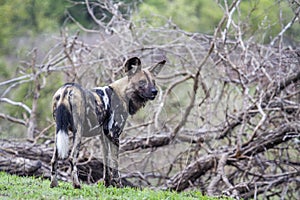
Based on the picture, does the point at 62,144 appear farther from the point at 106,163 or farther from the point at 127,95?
the point at 127,95

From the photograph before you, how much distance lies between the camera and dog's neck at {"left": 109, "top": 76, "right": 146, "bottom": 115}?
22.3 ft

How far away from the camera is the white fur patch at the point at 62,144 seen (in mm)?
5820

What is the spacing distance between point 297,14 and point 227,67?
208 centimetres

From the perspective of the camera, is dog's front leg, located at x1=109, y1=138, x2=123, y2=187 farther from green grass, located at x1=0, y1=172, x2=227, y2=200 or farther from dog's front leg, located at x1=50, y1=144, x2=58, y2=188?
dog's front leg, located at x1=50, y1=144, x2=58, y2=188

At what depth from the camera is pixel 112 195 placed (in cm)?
594

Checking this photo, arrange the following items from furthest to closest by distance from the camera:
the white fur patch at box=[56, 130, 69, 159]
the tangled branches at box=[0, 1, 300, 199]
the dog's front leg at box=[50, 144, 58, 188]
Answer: the tangled branches at box=[0, 1, 300, 199] < the dog's front leg at box=[50, 144, 58, 188] < the white fur patch at box=[56, 130, 69, 159]

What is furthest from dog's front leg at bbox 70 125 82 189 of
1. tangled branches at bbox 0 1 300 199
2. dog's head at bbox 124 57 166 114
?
tangled branches at bbox 0 1 300 199

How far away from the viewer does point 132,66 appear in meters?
6.80

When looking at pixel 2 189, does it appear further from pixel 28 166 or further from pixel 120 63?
pixel 120 63

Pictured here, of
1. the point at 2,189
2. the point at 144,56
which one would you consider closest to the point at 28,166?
the point at 2,189

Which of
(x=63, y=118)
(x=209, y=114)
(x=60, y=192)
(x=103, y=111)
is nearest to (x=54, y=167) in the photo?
(x=60, y=192)

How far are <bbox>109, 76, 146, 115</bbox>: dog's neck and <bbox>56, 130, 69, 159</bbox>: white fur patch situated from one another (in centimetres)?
113

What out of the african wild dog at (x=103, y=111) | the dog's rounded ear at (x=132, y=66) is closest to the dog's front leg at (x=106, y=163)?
the african wild dog at (x=103, y=111)

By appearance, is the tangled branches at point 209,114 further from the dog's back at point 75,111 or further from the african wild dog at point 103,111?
the dog's back at point 75,111
